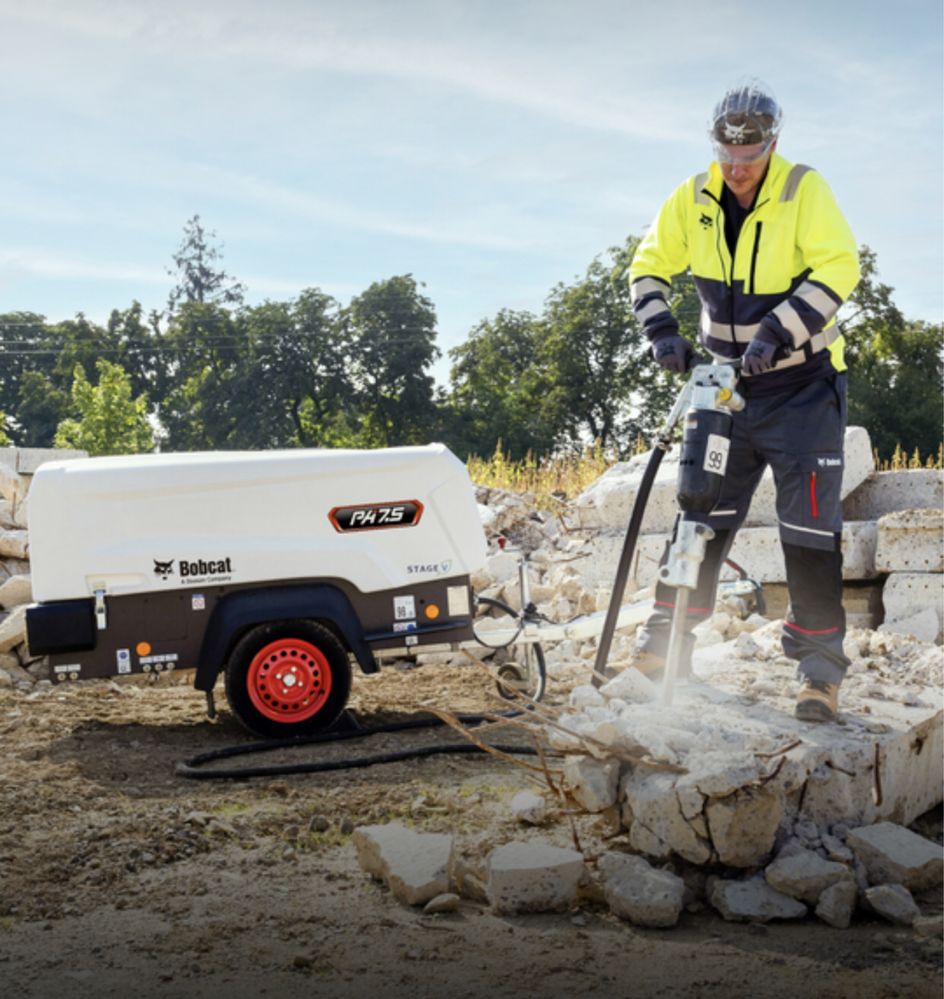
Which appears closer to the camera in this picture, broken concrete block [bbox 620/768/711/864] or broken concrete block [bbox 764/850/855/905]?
broken concrete block [bbox 764/850/855/905]

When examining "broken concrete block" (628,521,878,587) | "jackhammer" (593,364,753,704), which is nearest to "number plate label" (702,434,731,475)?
"jackhammer" (593,364,753,704)

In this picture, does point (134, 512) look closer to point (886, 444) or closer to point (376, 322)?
point (886, 444)

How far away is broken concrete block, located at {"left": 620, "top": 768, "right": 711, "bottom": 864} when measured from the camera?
3613 millimetres

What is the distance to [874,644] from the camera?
246 inches

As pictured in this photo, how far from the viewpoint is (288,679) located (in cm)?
578

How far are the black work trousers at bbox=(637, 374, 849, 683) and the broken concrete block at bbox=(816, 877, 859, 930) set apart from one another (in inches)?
44.1

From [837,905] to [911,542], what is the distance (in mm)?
5164

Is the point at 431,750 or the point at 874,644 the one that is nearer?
the point at 431,750

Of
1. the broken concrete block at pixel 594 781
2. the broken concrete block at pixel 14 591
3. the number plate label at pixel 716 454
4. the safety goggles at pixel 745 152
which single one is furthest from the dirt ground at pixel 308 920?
the broken concrete block at pixel 14 591

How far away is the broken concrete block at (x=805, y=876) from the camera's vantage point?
3.46 metres

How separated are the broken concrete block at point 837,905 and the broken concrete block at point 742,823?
0.24m

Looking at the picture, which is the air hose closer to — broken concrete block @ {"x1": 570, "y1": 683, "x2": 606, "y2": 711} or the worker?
broken concrete block @ {"x1": 570, "y1": 683, "x2": 606, "y2": 711}

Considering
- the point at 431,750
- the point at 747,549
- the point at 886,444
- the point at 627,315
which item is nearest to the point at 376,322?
the point at 627,315

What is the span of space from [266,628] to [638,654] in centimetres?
178
